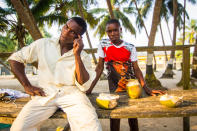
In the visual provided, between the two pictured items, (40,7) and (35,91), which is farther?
(40,7)

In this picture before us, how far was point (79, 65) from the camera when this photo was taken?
4.33 feet

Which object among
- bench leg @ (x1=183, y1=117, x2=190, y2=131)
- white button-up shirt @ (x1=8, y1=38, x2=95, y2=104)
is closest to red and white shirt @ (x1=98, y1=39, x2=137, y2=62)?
white button-up shirt @ (x1=8, y1=38, x2=95, y2=104)

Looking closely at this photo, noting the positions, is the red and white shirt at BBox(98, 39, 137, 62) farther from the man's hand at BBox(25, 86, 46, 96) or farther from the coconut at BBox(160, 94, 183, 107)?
the man's hand at BBox(25, 86, 46, 96)

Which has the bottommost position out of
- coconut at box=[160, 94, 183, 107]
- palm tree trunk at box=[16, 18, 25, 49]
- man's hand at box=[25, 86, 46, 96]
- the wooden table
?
the wooden table

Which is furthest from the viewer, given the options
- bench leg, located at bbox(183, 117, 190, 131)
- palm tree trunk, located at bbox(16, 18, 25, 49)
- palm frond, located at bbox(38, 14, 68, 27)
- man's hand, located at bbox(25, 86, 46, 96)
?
palm frond, located at bbox(38, 14, 68, 27)

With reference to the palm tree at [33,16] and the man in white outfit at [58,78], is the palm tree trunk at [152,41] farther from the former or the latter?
the palm tree at [33,16]

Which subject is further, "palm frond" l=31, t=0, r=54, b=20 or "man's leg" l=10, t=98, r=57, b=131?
"palm frond" l=31, t=0, r=54, b=20

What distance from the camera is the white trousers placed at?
1.15 m

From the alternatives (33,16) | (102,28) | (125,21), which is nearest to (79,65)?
(33,16)

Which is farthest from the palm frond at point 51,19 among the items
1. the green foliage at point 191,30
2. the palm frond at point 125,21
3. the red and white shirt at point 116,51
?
the green foliage at point 191,30

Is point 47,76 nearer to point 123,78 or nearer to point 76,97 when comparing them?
point 76,97

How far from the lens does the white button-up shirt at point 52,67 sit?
4.60 feet

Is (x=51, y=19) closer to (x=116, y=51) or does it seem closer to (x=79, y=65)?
(x=116, y=51)

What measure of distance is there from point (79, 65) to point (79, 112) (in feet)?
1.25
